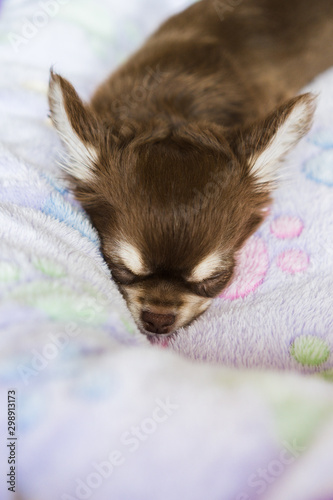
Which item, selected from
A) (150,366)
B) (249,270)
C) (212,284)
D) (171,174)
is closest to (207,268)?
(212,284)

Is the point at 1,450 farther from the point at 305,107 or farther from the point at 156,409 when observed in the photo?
the point at 305,107

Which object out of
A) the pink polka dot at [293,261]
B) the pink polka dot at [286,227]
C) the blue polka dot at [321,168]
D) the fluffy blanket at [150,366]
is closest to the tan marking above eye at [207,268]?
the fluffy blanket at [150,366]

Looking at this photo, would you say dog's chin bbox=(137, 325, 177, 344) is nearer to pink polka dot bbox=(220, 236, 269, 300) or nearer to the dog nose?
the dog nose

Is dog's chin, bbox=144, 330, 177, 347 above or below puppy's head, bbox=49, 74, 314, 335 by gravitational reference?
below

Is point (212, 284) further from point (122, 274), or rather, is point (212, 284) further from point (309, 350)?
point (309, 350)

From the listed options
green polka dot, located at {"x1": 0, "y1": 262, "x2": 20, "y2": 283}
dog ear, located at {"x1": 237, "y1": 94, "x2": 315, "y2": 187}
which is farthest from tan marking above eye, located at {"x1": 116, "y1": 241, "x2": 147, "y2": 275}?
dog ear, located at {"x1": 237, "y1": 94, "x2": 315, "y2": 187}

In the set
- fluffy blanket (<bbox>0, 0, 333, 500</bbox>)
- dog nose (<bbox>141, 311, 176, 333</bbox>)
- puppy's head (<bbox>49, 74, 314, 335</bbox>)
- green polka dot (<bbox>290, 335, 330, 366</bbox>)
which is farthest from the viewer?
dog nose (<bbox>141, 311, 176, 333</bbox>)
